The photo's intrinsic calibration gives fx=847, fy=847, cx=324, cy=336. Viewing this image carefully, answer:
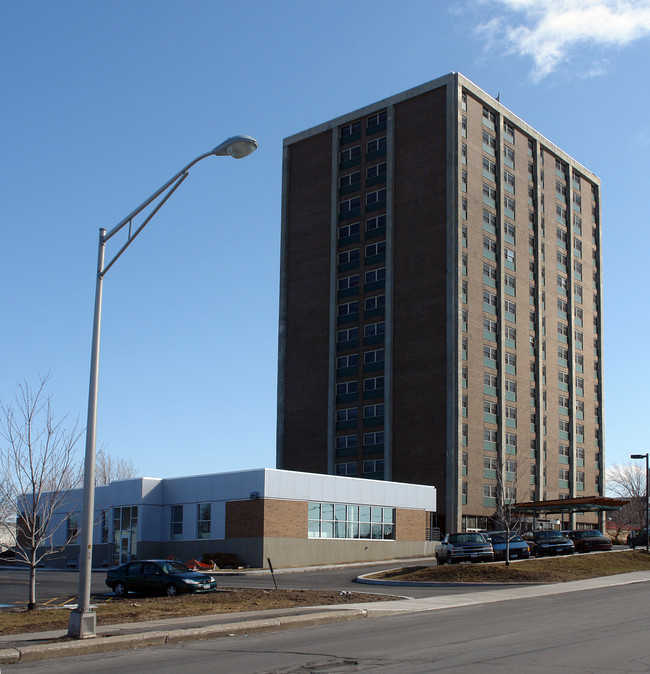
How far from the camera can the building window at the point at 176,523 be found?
172 feet

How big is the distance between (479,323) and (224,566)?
1614 inches

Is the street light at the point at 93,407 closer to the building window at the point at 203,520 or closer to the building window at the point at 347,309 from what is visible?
the building window at the point at 203,520

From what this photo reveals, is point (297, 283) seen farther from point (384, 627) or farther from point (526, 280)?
point (384, 627)

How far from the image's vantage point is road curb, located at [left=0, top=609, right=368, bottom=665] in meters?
14.7

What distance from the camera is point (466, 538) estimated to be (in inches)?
1596

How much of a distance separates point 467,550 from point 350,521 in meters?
15.8

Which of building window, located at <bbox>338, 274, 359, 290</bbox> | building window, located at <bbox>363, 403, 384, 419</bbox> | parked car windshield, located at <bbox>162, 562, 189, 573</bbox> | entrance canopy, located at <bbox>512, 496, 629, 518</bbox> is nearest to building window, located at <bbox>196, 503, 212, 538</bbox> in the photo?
parked car windshield, located at <bbox>162, 562, 189, 573</bbox>

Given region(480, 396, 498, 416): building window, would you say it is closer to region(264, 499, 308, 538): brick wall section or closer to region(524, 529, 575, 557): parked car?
region(264, 499, 308, 538): brick wall section

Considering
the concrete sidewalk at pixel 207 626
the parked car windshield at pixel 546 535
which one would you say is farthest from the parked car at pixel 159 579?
the parked car windshield at pixel 546 535

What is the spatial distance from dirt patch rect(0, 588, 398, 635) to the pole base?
2419 mm

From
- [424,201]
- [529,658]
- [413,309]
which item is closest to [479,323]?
[413,309]

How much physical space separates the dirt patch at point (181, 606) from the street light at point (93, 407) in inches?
102

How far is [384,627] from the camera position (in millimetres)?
18906

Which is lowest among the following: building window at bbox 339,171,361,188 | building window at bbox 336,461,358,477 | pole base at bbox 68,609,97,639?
pole base at bbox 68,609,97,639
